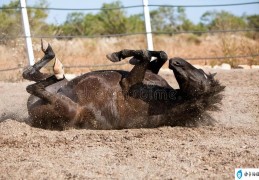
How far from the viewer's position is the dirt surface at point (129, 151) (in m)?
3.73

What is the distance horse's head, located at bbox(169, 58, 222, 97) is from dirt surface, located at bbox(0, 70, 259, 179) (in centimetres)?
45

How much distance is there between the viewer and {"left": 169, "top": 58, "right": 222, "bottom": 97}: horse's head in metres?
5.15

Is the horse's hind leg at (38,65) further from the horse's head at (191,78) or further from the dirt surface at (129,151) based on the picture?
the horse's head at (191,78)

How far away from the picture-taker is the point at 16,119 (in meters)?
5.80

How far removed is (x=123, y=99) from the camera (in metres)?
5.32

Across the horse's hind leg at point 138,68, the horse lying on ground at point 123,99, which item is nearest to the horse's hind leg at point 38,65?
the horse lying on ground at point 123,99

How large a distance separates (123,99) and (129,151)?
3.59ft

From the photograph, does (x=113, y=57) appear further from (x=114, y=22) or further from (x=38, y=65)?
Result: (x=114, y=22)

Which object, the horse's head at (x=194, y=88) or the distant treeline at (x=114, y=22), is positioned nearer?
the horse's head at (x=194, y=88)

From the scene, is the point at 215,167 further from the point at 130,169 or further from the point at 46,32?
the point at 46,32

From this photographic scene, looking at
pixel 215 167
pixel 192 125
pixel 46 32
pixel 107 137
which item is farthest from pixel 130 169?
pixel 46 32

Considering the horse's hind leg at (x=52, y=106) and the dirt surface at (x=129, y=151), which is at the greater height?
the horse's hind leg at (x=52, y=106)

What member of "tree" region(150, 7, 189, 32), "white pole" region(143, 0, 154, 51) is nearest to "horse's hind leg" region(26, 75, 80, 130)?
"white pole" region(143, 0, 154, 51)

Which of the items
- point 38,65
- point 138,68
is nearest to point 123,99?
point 138,68
